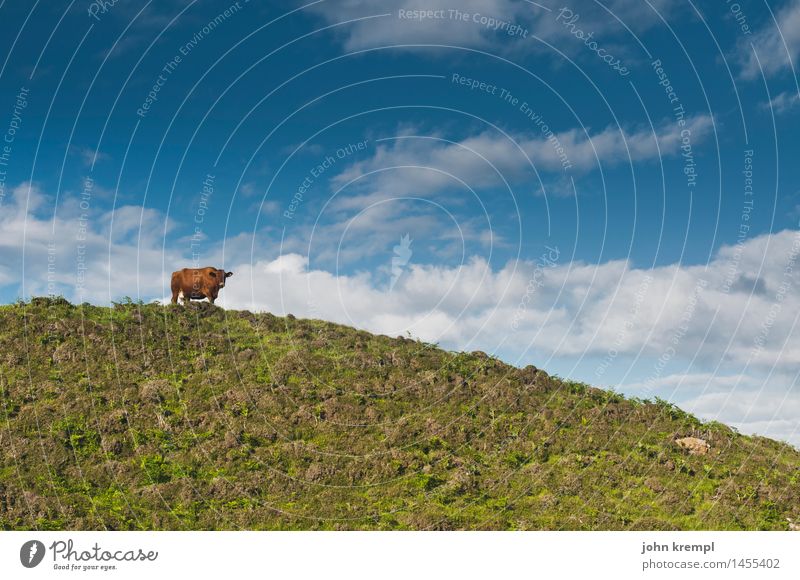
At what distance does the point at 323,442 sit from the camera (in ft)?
99.5

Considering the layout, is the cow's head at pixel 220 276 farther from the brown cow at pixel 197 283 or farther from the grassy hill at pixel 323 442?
the grassy hill at pixel 323 442

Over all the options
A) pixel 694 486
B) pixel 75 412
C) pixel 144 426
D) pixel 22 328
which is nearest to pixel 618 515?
pixel 694 486

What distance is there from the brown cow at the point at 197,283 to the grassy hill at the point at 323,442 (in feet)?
13.3

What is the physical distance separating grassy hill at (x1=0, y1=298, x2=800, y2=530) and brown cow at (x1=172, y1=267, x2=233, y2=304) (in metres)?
4.05

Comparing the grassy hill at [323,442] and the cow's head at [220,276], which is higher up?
the cow's head at [220,276]

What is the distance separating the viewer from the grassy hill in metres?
25.8

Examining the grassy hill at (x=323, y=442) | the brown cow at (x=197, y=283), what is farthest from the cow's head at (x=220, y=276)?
the grassy hill at (x=323, y=442)

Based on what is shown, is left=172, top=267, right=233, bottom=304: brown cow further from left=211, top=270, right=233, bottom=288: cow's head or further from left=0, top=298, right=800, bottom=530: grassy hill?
left=0, top=298, right=800, bottom=530: grassy hill

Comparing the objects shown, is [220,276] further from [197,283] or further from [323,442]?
[323,442]

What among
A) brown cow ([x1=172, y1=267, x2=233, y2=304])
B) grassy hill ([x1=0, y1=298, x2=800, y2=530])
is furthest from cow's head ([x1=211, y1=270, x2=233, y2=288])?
grassy hill ([x1=0, y1=298, x2=800, y2=530])

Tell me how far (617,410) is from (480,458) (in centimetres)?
1055

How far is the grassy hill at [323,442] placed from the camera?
2583 centimetres

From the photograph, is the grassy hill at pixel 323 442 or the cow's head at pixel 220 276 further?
the cow's head at pixel 220 276

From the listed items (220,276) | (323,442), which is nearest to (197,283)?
(220,276)
